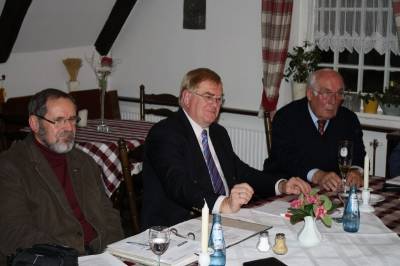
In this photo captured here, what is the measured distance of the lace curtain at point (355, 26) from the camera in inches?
189

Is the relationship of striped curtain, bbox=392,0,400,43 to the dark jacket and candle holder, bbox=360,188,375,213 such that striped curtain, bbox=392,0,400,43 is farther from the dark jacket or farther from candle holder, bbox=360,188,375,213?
the dark jacket

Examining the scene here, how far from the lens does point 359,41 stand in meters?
4.96

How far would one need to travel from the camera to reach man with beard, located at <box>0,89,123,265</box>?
2.33 metres

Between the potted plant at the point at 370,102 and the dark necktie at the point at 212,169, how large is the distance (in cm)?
240

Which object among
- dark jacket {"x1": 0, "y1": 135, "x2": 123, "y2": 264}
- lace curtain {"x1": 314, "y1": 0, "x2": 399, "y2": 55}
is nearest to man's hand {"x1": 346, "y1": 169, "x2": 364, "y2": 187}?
dark jacket {"x1": 0, "y1": 135, "x2": 123, "y2": 264}

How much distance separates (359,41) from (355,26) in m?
0.12

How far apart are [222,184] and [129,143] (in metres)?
1.45

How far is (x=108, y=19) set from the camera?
6230mm

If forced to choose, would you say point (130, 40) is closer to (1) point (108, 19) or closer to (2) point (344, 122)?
(1) point (108, 19)

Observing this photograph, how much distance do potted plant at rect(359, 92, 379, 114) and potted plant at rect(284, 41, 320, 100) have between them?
46 cm

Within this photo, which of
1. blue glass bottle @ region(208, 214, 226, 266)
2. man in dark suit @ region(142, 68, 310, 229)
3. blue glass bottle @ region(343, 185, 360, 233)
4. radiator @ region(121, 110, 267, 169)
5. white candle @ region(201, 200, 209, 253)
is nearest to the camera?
white candle @ region(201, 200, 209, 253)

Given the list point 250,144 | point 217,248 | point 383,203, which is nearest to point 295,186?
point 383,203

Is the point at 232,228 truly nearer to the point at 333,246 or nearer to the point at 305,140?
the point at 333,246

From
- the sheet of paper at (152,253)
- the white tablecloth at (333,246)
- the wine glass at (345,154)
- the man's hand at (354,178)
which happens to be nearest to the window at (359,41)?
the man's hand at (354,178)
